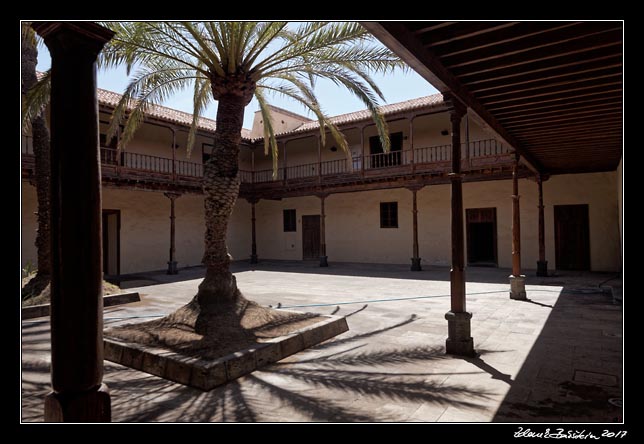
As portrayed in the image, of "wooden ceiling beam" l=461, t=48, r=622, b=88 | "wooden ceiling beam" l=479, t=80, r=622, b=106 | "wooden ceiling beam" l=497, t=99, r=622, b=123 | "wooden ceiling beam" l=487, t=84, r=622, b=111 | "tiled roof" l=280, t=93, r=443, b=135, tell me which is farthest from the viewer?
"tiled roof" l=280, t=93, r=443, b=135

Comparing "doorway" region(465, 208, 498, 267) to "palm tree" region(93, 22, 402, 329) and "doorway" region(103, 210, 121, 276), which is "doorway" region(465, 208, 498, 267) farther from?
"doorway" region(103, 210, 121, 276)

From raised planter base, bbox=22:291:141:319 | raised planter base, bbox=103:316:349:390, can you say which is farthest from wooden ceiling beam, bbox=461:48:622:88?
raised planter base, bbox=22:291:141:319

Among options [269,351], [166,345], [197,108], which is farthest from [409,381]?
[197,108]

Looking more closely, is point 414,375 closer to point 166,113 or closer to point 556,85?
point 556,85

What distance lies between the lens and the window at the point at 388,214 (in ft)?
59.4

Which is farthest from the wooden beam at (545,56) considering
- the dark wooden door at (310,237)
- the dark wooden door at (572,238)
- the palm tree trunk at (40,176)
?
the dark wooden door at (310,237)

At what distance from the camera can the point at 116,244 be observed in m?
16.0

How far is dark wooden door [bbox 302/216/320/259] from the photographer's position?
20203 millimetres

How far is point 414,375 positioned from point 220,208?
3802 millimetres

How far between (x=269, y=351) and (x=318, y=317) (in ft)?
5.88

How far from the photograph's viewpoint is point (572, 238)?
561 inches

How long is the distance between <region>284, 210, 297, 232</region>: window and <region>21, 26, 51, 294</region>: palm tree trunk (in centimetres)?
1244

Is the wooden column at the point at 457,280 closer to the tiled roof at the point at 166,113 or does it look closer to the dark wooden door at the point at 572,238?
the dark wooden door at the point at 572,238

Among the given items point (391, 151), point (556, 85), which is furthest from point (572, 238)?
point (556, 85)
